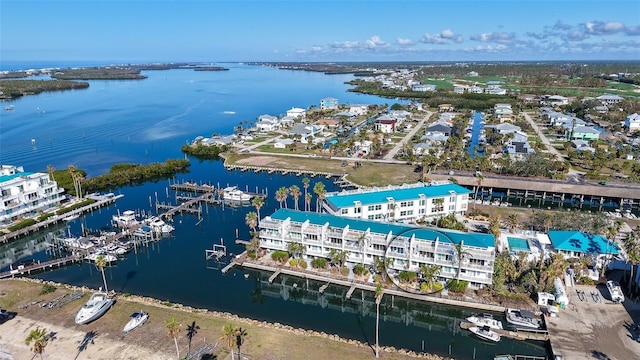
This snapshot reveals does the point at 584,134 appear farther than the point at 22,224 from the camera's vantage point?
Yes

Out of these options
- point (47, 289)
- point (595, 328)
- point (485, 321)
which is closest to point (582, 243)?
point (595, 328)

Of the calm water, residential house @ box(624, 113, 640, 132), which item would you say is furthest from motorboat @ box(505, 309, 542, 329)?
residential house @ box(624, 113, 640, 132)

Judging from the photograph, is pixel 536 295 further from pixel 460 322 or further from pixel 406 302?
pixel 406 302

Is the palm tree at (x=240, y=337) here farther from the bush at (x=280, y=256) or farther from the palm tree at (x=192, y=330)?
the bush at (x=280, y=256)

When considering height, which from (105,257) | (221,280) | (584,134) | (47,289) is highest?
(584,134)

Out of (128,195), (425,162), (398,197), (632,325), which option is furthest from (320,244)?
(128,195)

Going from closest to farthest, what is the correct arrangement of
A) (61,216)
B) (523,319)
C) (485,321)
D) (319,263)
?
(523,319), (485,321), (319,263), (61,216)

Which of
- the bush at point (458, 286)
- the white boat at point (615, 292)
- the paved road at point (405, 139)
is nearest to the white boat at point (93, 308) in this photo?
the bush at point (458, 286)

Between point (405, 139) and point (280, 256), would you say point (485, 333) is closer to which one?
point (280, 256)

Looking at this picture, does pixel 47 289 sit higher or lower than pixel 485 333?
higher
